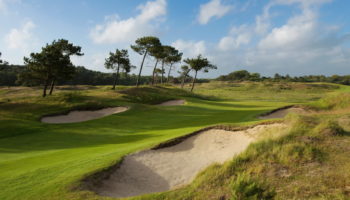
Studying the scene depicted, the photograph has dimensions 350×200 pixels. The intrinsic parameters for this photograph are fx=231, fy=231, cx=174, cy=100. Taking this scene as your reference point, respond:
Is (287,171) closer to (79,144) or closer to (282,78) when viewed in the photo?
(79,144)

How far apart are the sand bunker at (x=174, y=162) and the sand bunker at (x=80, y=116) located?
58.8ft

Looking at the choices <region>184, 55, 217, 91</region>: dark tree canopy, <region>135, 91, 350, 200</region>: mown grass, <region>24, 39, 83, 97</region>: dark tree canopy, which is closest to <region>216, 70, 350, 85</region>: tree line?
<region>184, 55, 217, 91</region>: dark tree canopy

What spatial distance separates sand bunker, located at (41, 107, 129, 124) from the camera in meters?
25.8

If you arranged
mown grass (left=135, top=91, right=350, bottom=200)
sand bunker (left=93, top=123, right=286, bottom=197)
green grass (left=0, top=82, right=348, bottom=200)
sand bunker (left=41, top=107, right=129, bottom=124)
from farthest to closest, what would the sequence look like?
sand bunker (left=41, top=107, right=129, bottom=124), sand bunker (left=93, top=123, right=286, bottom=197), green grass (left=0, top=82, right=348, bottom=200), mown grass (left=135, top=91, right=350, bottom=200)

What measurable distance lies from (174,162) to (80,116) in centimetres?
2026

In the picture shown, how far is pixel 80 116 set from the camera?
28.2 m

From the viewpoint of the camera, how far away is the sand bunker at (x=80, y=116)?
84.8ft

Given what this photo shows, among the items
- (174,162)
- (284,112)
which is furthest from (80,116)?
(284,112)

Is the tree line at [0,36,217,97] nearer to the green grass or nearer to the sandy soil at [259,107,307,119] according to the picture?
the green grass

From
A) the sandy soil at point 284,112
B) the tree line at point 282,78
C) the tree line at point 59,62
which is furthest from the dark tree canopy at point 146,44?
the tree line at point 282,78

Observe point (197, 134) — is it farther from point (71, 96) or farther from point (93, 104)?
point (71, 96)

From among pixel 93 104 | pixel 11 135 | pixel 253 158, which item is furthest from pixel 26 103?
pixel 253 158

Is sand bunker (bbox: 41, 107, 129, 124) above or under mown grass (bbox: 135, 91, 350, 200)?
under

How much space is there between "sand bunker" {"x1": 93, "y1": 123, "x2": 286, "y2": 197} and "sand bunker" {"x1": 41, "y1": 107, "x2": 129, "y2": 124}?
17926 millimetres
